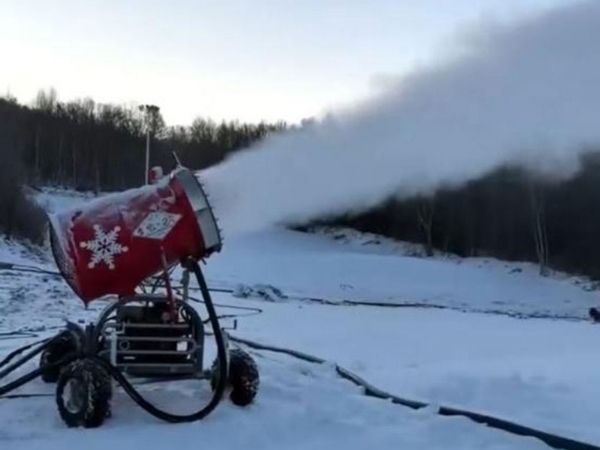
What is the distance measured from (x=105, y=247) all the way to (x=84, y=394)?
0.98m

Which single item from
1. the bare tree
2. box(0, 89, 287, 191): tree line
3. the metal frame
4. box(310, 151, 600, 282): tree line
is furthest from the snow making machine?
box(0, 89, 287, 191): tree line

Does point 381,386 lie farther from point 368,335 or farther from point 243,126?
point 243,126

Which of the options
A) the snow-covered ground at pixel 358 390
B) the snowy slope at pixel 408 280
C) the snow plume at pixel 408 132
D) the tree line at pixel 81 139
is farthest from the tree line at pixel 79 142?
the snow plume at pixel 408 132

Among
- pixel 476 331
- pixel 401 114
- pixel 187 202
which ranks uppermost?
pixel 401 114

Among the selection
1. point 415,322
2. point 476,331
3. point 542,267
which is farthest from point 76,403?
point 542,267

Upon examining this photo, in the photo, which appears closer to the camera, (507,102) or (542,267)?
(507,102)

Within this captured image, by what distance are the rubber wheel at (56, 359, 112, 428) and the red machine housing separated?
0.60 metres

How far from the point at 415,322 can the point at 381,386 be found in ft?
32.3

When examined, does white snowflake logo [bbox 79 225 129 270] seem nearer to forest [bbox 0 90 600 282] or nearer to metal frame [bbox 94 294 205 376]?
metal frame [bbox 94 294 205 376]

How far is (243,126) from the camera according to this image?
→ 40.7 meters

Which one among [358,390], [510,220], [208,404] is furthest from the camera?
[510,220]

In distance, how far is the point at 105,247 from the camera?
215 inches

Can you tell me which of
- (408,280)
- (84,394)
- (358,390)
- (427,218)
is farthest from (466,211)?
(84,394)

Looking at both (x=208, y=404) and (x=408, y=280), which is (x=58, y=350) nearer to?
(x=208, y=404)
